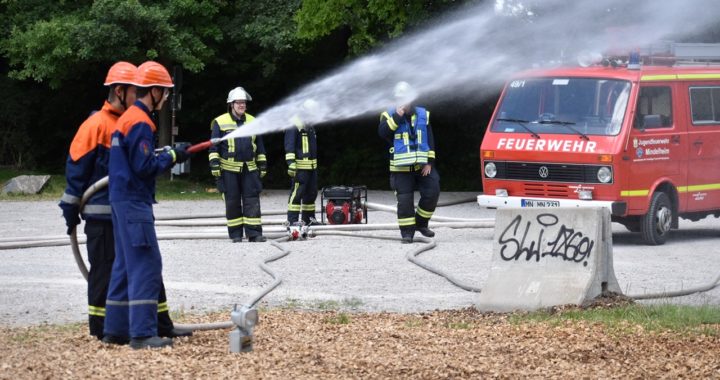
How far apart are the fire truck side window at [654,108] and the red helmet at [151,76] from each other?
8.38 metres

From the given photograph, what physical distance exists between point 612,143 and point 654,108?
3.38ft

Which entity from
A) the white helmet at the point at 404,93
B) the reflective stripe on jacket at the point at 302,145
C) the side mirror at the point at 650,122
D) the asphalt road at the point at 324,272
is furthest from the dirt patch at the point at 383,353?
the reflective stripe on jacket at the point at 302,145

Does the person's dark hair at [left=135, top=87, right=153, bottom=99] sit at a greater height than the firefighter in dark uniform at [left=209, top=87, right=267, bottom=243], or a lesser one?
greater

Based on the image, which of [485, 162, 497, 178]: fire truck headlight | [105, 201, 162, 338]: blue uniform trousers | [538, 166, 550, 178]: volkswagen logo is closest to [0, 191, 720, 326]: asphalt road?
[485, 162, 497, 178]: fire truck headlight

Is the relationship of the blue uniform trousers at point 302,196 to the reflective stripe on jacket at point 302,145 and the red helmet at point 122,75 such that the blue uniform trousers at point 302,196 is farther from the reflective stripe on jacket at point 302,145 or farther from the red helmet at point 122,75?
the red helmet at point 122,75

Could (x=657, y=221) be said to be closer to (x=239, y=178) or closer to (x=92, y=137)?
(x=239, y=178)

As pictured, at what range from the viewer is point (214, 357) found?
804cm

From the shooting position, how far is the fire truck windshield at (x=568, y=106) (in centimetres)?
1551

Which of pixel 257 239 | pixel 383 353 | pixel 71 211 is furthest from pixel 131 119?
pixel 257 239

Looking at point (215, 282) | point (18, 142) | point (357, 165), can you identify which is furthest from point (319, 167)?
point (215, 282)

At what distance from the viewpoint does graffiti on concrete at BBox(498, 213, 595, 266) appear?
10.3 metres

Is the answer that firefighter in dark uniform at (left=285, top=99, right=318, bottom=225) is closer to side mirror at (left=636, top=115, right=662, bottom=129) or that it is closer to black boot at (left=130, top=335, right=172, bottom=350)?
side mirror at (left=636, top=115, right=662, bottom=129)

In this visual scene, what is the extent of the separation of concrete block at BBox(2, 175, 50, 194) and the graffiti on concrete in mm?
17284

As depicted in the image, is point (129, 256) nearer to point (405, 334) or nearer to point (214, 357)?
point (214, 357)
